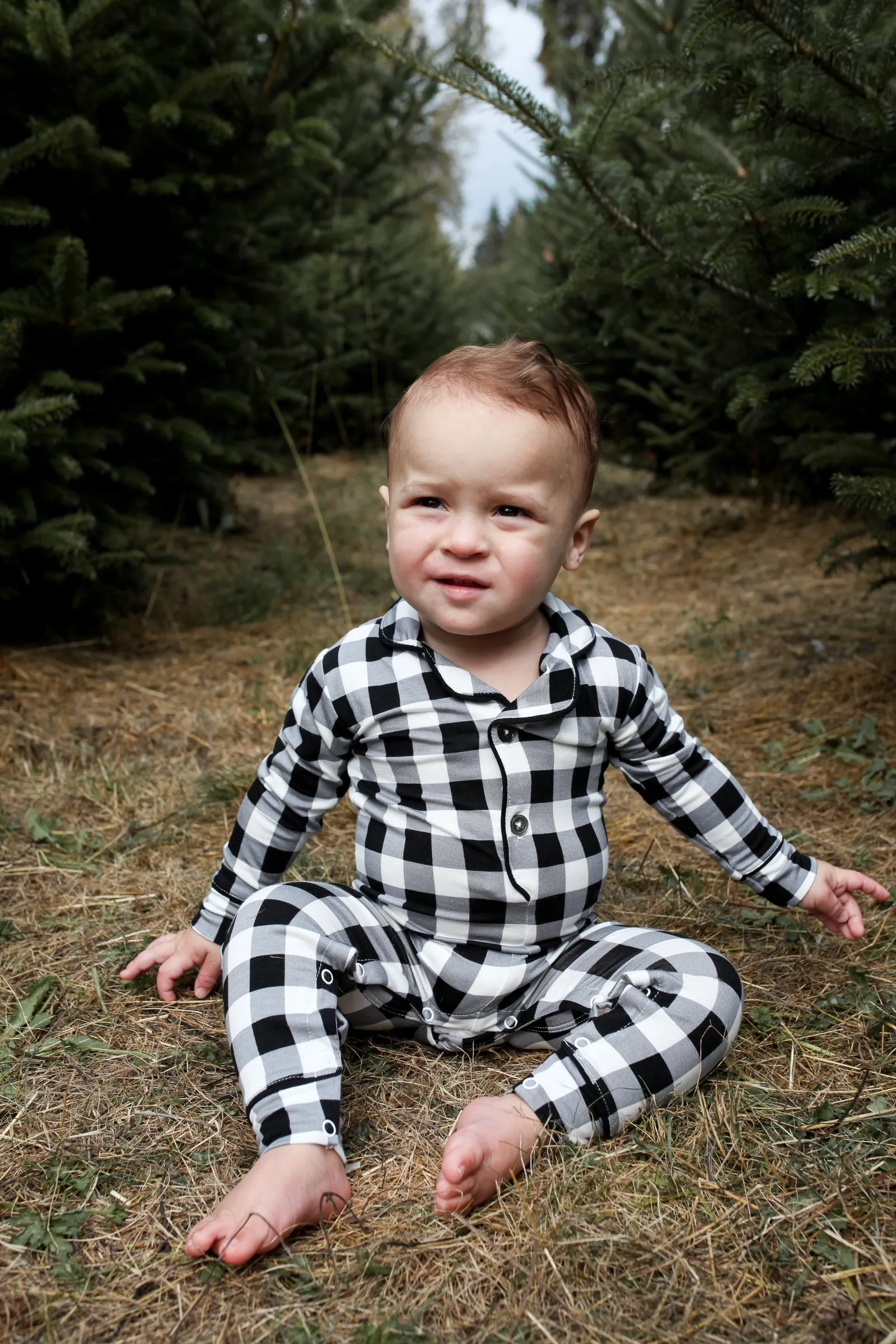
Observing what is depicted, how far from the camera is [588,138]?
8.46ft

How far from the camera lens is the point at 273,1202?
1.24 m

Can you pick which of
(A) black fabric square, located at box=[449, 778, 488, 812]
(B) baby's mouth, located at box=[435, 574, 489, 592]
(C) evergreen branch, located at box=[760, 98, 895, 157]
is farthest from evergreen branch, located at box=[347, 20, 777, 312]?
(A) black fabric square, located at box=[449, 778, 488, 812]

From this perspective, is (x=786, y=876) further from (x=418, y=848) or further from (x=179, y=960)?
(x=179, y=960)

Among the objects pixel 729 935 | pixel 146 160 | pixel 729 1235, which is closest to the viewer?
pixel 729 1235

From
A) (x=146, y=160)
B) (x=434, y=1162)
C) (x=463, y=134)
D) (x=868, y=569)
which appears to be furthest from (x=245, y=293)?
(x=463, y=134)

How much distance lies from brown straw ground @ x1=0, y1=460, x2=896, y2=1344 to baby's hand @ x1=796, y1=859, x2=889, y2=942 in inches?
5.4

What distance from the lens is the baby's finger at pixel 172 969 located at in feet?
5.65

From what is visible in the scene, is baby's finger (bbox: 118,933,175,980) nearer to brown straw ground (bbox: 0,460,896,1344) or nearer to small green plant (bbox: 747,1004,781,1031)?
brown straw ground (bbox: 0,460,896,1344)

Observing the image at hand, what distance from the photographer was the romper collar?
159 centimetres

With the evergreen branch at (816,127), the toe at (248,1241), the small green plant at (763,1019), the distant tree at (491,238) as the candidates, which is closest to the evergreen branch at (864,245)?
the evergreen branch at (816,127)

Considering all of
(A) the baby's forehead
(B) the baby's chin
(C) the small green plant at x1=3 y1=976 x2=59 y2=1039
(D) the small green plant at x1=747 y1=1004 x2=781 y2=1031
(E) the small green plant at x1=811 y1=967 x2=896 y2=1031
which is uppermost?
(A) the baby's forehead

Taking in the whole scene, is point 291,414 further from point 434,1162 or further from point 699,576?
point 434,1162

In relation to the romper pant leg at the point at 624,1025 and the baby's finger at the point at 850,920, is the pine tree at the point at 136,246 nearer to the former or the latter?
the romper pant leg at the point at 624,1025

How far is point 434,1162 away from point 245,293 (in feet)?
11.2
